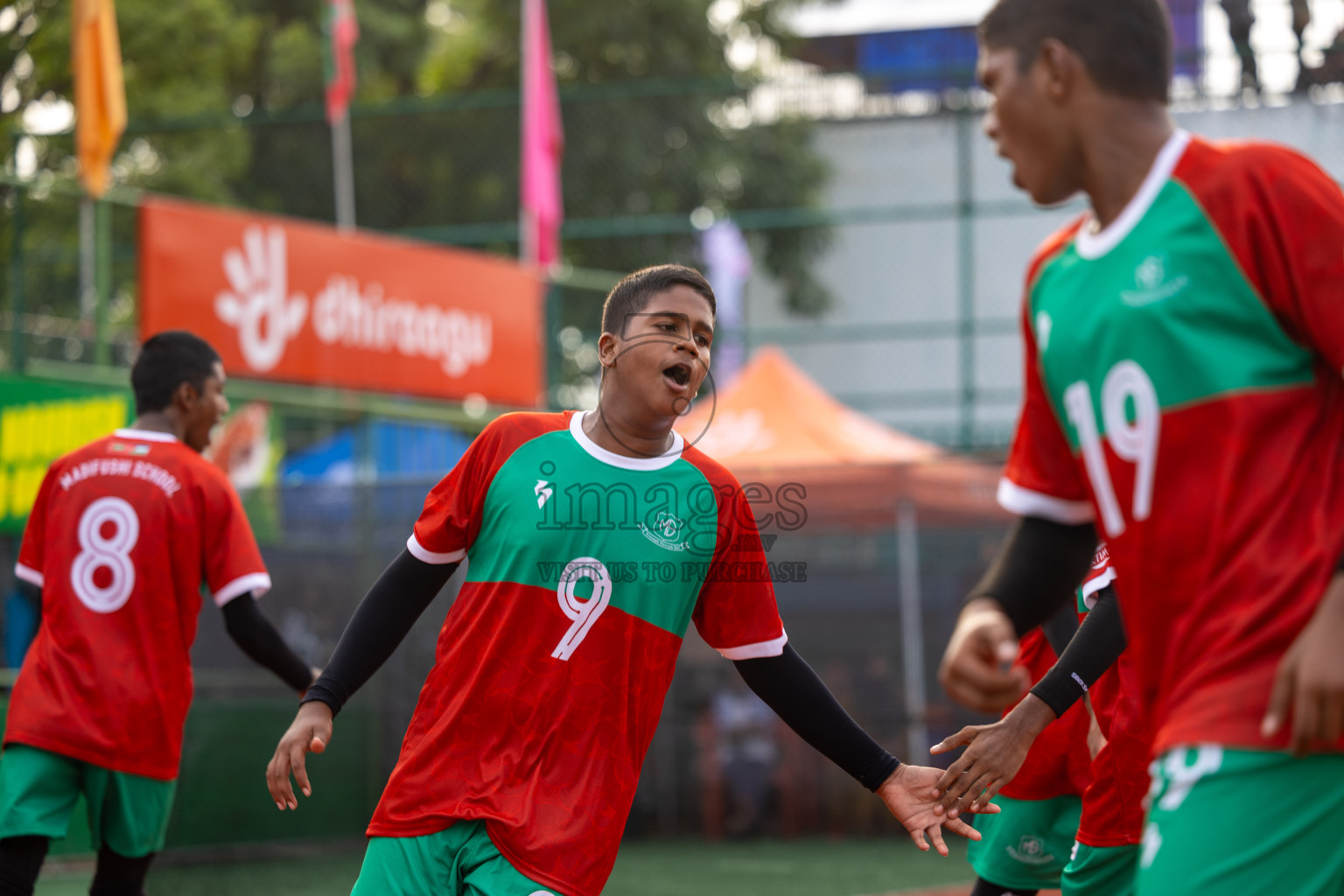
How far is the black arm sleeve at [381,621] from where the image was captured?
141 inches

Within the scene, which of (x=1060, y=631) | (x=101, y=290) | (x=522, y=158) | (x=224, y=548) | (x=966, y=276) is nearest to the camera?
(x=1060, y=631)

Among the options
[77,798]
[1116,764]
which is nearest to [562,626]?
[1116,764]

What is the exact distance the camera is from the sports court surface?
30.0ft

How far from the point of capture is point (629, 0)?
23.4 m

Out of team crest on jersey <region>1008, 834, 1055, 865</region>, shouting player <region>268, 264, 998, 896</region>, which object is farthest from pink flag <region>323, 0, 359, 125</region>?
shouting player <region>268, 264, 998, 896</region>

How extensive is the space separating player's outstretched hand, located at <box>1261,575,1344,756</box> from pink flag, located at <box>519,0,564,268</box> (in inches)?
581

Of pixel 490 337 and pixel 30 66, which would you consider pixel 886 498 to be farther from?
pixel 30 66

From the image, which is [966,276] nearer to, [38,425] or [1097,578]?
[38,425]

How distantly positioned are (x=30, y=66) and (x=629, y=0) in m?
9.75

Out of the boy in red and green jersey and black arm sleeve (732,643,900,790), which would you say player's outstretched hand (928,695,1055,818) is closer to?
the boy in red and green jersey

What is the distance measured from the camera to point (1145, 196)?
7.76 feet

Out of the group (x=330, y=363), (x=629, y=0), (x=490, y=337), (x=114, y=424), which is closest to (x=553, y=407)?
(x=490, y=337)

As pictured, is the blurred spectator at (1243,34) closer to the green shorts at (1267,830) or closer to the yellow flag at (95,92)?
the yellow flag at (95,92)

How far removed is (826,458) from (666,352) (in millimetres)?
9251
